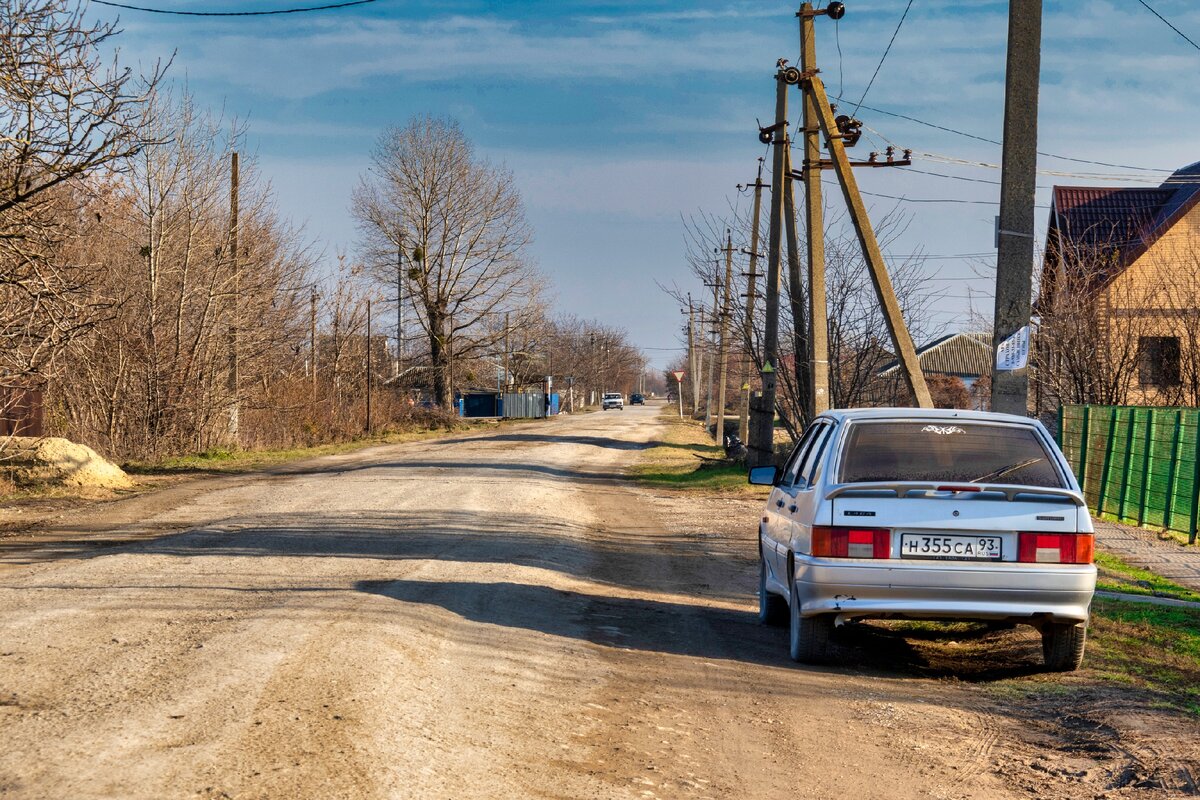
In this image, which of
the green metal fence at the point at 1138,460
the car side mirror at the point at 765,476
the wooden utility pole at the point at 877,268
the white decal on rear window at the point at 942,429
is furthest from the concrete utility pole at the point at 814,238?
the white decal on rear window at the point at 942,429

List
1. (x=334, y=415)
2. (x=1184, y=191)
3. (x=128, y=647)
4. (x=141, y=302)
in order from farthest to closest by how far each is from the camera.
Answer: (x=334, y=415)
(x=1184, y=191)
(x=141, y=302)
(x=128, y=647)

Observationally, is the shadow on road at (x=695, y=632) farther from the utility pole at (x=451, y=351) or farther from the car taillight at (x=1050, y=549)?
the utility pole at (x=451, y=351)

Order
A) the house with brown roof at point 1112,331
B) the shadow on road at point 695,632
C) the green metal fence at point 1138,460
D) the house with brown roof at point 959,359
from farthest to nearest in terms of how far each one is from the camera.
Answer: the house with brown roof at point 959,359
the house with brown roof at point 1112,331
the green metal fence at point 1138,460
the shadow on road at point 695,632

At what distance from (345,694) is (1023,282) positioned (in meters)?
8.06

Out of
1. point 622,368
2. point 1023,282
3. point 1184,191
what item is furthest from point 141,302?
point 622,368

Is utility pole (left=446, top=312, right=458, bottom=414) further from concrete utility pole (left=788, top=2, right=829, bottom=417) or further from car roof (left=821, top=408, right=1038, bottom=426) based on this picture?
car roof (left=821, top=408, right=1038, bottom=426)

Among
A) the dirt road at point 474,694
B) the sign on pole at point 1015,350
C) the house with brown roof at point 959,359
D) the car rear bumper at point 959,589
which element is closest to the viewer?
the dirt road at point 474,694

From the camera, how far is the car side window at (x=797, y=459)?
8.66 metres

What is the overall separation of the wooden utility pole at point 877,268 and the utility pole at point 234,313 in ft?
54.8

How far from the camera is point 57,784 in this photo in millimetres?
4180

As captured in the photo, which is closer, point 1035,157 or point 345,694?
point 345,694

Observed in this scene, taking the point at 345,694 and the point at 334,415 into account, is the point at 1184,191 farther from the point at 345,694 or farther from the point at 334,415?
the point at 345,694

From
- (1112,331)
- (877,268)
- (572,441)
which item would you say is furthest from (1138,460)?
(572,441)

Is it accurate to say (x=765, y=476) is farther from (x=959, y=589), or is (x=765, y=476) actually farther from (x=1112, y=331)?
(x=1112, y=331)
